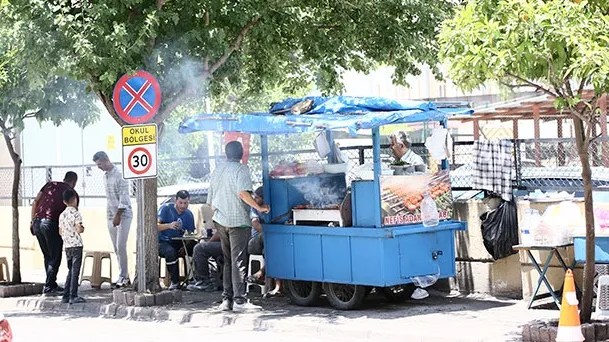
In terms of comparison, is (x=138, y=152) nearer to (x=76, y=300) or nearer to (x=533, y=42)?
(x=76, y=300)

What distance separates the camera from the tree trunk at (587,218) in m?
10.3

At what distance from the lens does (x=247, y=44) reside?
52.5ft

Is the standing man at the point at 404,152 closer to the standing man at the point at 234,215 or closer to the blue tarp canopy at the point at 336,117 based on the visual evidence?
the blue tarp canopy at the point at 336,117

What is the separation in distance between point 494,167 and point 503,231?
31.3 inches

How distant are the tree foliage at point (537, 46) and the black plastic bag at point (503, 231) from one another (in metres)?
3.48

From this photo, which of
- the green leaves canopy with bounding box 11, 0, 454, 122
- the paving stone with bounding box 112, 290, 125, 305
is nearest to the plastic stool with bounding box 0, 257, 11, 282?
the paving stone with bounding box 112, 290, 125, 305

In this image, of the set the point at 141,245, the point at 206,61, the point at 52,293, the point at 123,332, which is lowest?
the point at 123,332

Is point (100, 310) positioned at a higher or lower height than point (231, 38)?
lower

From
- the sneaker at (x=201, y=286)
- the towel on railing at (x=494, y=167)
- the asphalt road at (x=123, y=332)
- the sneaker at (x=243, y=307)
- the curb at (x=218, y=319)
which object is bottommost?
the asphalt road at (x=123, y=332)

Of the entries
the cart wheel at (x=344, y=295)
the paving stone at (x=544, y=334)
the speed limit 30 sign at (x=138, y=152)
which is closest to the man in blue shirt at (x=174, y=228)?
the speed limit 30 sign at (x=138, y=152)

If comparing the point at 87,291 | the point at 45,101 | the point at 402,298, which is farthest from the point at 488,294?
the point at 45,101

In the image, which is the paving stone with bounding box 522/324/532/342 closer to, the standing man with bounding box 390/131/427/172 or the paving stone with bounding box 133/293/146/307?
the standing man with bounding box 390/131/427/172

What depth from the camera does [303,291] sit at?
1420 centimetres

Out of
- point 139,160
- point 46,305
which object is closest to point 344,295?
point 139,160
